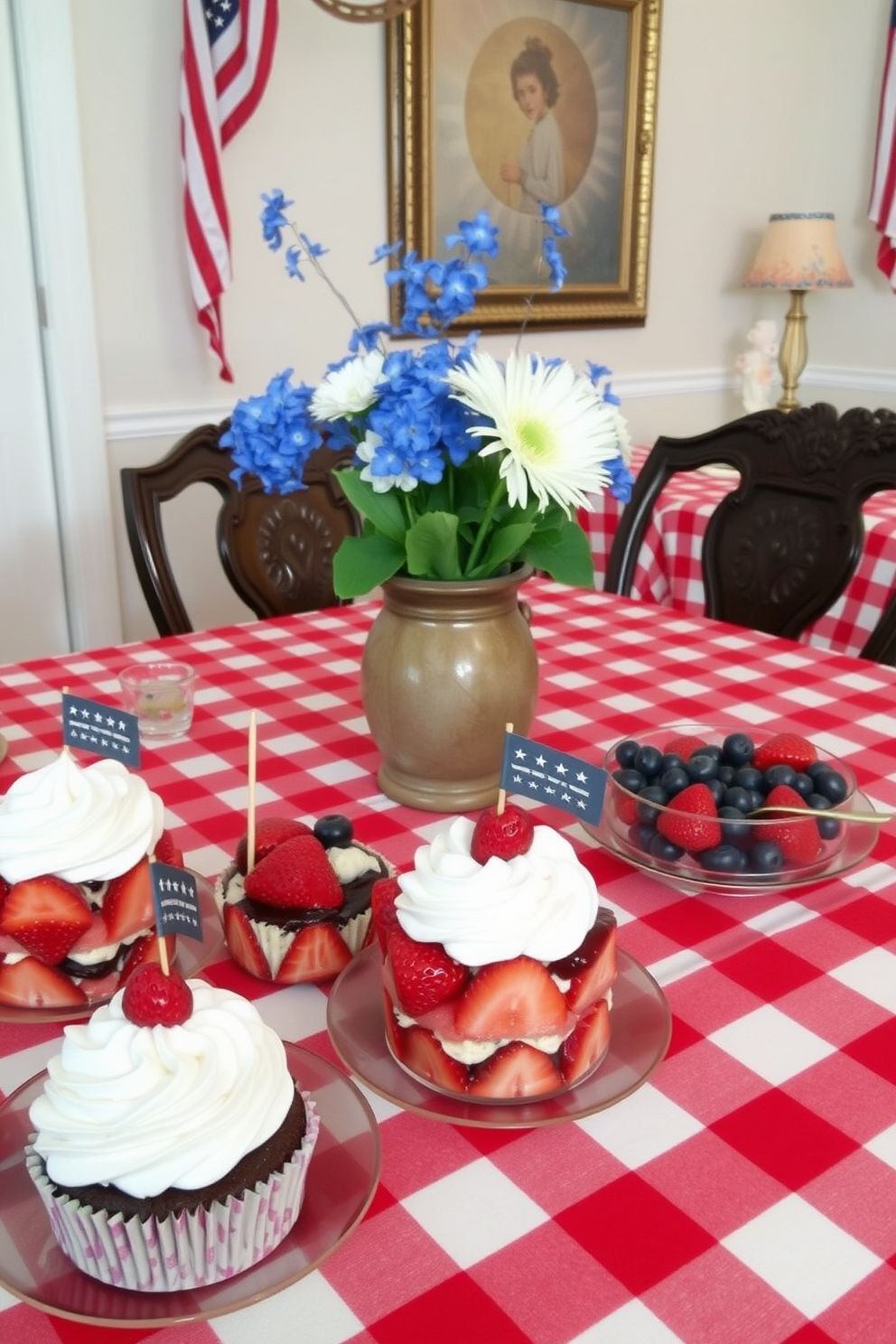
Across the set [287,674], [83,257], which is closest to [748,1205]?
[287,674]

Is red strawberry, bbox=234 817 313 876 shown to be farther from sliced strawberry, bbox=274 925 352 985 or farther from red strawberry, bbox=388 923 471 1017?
red strawberry, bbox=388 923 471 1017

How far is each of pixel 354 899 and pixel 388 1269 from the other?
0.29 meters

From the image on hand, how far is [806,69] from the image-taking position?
413 cm

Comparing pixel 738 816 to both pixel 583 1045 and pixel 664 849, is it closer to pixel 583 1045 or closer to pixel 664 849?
pixel 664 849

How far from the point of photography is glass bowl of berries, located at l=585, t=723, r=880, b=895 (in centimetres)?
92

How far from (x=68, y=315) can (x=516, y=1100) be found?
2.41 metres

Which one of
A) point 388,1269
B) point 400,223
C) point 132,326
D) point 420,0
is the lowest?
point 388,1269

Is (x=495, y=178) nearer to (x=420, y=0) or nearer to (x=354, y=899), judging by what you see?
(x=420, y=0)

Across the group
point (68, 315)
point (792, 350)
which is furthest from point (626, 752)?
→ point (792, 350)

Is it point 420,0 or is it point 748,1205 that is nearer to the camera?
point 748,1205

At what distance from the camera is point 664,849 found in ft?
3.09

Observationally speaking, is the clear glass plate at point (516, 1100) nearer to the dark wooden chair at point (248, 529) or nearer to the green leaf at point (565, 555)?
the green leaf at point (565, 555)

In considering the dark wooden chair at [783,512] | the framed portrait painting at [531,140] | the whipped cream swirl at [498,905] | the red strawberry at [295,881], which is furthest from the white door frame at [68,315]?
the whipped cream swirl at [498,905]

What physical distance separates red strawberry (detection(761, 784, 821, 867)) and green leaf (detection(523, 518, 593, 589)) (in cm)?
28
